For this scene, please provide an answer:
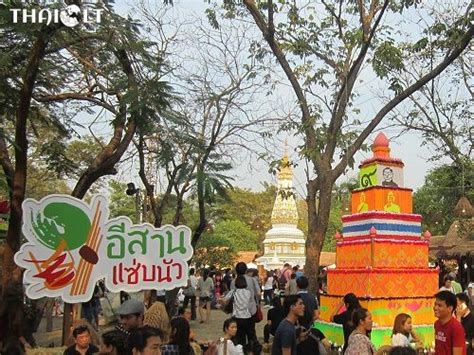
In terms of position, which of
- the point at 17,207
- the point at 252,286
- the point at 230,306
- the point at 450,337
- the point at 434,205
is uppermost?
the point at 434,205

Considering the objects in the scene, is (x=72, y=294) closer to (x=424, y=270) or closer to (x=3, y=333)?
(x=3, y=333)

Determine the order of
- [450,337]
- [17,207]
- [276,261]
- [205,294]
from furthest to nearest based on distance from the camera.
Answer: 1. [276,261]
2. [205,294]
3. [17,207]
4. [450,337]

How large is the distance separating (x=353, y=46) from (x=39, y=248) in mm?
6288

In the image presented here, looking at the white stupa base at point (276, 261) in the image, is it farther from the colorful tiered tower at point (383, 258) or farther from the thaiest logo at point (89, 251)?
the thaiest logo at point (89, 251)

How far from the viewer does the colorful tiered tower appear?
1193cm

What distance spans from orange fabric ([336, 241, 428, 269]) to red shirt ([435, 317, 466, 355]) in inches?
279

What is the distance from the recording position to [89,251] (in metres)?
7.41

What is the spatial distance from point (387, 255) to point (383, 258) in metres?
0.11

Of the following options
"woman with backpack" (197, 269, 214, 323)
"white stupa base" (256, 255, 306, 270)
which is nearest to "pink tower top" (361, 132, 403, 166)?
"woman with backpack" (197, 269, 214, 323)

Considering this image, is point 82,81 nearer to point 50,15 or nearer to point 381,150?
point 50,15

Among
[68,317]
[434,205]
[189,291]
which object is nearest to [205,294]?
[189,291]

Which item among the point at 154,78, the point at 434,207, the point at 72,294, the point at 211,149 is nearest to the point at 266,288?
the point at 211,149

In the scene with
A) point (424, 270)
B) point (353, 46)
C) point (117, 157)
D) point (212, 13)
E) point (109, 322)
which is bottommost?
point (109, 322)

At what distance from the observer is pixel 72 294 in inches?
284
